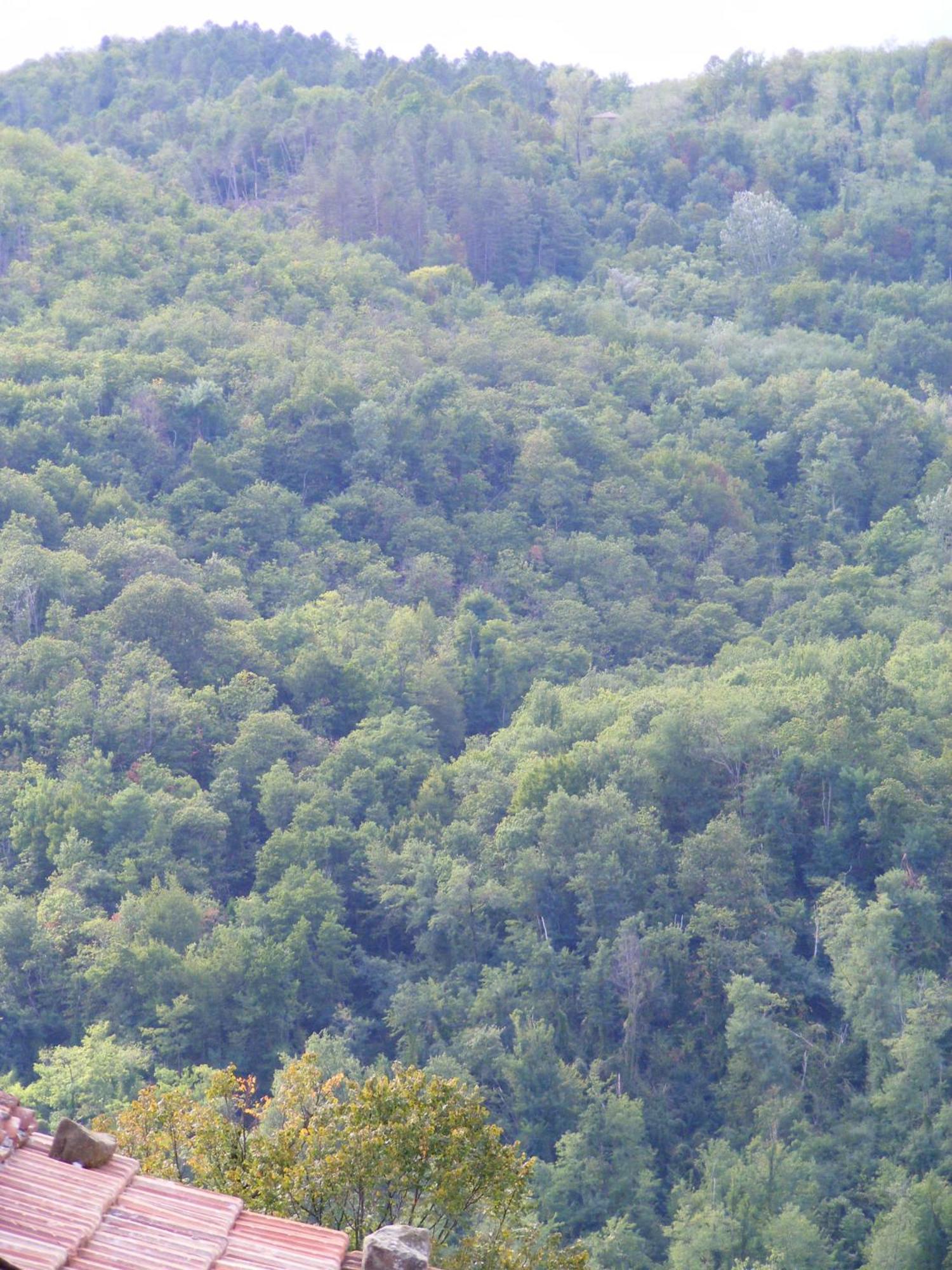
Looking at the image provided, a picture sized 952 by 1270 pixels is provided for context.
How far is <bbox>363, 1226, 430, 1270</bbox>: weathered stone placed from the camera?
8.20 meters

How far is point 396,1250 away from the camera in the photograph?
8.25m

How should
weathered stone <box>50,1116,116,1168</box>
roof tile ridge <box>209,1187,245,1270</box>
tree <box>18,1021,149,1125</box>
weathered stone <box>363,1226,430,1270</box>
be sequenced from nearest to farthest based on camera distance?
1. roof tile ridge <box>209,1187,245,1270</box>
2. weathered stone <box>363,1226,430,1270</box>
3. weathered stone <box>50,1116,116,1168</box>
4. tree <box>18,1021,149,1125</box>

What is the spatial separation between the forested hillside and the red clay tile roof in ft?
45.4

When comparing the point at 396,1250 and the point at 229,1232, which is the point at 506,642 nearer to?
the point at 229,1232

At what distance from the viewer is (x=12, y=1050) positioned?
34250mm

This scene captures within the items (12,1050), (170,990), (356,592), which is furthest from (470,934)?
(356,592)

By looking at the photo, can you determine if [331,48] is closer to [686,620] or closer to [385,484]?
[385,484]

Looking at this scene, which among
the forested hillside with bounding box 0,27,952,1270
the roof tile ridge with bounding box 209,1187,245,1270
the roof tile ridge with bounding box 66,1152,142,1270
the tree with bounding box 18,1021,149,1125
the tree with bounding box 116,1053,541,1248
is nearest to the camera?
the roof tile ridge with bounding box 66,1152,142,1270

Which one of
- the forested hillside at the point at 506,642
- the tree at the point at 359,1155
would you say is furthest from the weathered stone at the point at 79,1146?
the forested hillside at the point at 506,642

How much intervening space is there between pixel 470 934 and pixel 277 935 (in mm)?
4901

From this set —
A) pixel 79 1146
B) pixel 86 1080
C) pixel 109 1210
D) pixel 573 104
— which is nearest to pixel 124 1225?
pixel 109 1210

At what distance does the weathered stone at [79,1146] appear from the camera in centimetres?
847

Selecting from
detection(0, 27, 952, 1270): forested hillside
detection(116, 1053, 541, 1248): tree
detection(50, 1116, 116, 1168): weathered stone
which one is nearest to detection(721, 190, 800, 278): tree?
detection(0, 27, 952, 1270): forested hillside

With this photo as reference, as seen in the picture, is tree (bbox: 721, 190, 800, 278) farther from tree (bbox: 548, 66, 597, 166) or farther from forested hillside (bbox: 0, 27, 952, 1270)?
tree (bbox: 548, 66, 597, 166)
